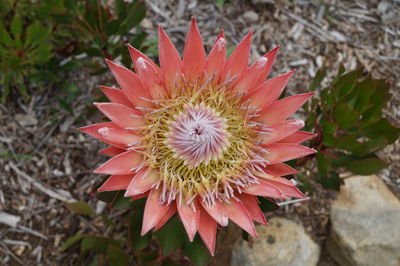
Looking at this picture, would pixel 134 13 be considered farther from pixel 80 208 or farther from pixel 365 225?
pixel 365 225

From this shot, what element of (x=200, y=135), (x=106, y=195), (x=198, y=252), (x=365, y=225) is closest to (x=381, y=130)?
(x=365, y=225)

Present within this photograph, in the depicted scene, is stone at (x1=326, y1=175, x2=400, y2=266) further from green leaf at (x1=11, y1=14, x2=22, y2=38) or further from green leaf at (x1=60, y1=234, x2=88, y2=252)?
green leaf at (x1=11, y1=14, x2=22, y2=38)

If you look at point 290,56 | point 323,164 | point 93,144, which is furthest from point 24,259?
point 290,56

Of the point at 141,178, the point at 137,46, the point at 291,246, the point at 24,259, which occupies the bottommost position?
the point at 291,246

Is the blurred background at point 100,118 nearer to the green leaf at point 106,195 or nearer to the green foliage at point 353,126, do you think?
the green foliage at point 353,126

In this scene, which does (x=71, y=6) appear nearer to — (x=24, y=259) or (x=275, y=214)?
(x=24, y=259)

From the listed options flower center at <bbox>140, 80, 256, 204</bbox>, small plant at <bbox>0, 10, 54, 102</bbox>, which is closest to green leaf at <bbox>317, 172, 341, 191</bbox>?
flower center at <bbox>140, 80, 256, 204</bbox>
